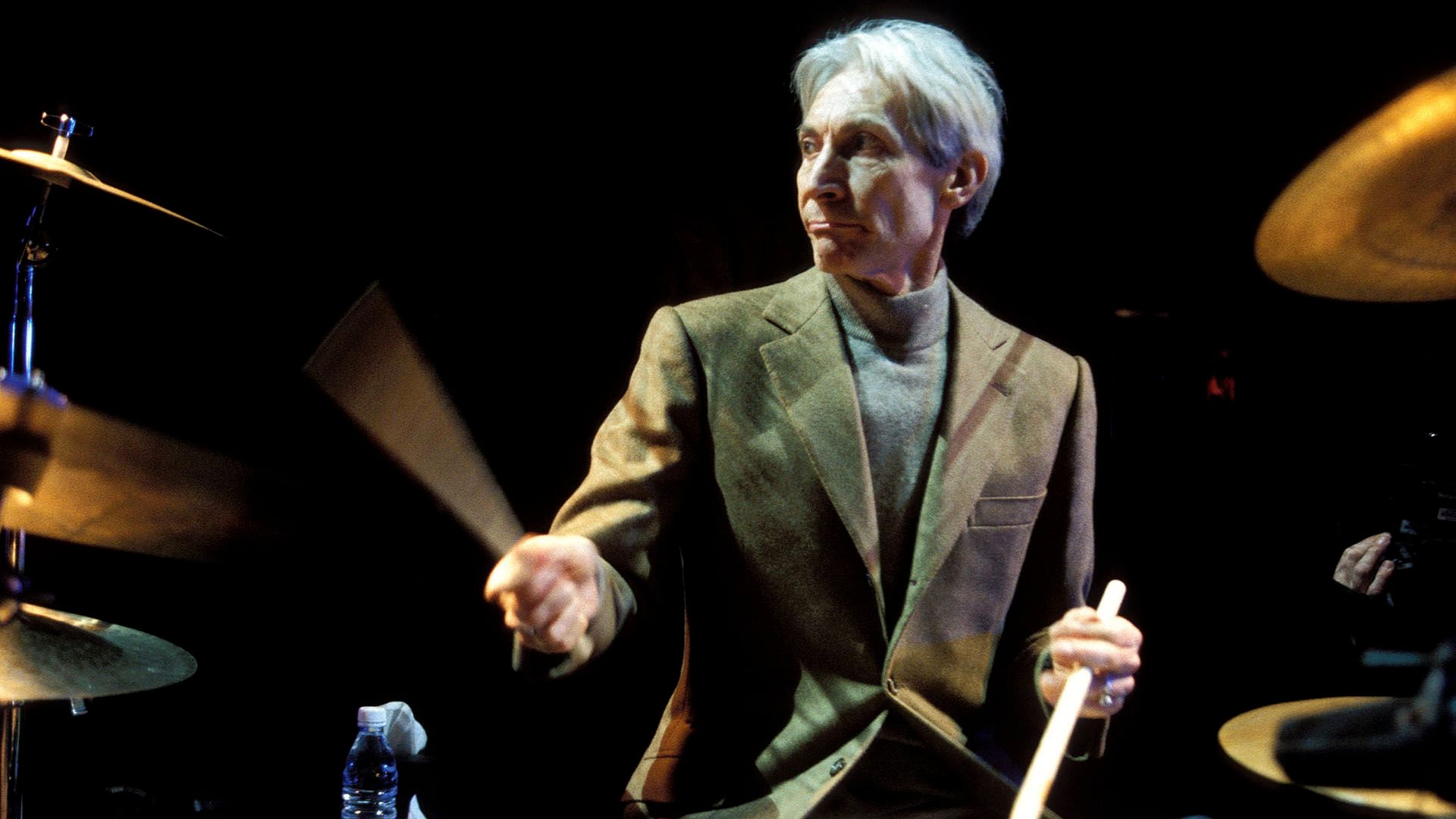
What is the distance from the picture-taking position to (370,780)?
83.8 inches

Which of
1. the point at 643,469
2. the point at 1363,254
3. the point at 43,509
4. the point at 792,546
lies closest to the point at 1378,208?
the point at 1363,254

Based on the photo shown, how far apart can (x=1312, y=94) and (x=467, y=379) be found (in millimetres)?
1714

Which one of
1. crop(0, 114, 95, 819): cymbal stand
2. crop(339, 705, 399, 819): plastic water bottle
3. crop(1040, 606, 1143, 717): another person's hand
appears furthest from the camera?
crop(339, 705, 399, 819): plastic water bottle

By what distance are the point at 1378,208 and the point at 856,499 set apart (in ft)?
2.20

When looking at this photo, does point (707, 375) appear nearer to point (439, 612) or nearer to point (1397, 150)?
point (1397, 150)

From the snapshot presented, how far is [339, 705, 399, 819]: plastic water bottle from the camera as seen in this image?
2.07 metres

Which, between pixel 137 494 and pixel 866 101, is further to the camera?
pixel 866 101

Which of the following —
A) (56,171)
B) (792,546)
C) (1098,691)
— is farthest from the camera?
(56,171)

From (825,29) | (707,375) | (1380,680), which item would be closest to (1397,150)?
(707,375)

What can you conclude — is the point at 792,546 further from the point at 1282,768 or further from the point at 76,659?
the point at 76,659

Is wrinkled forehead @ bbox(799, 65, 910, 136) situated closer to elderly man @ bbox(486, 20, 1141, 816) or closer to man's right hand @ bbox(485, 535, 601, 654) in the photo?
elderly man @ bbox(486, 20, 1141, 816)

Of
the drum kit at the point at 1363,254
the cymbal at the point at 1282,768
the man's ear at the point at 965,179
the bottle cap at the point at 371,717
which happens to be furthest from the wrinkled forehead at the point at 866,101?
the bottle cap at the point at 371,717

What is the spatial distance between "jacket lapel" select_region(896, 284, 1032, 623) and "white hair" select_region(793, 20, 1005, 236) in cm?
23

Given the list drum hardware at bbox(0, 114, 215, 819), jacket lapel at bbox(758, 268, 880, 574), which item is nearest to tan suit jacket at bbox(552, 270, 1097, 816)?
jacket lapel at bbox(758, 268, 880, 574)
